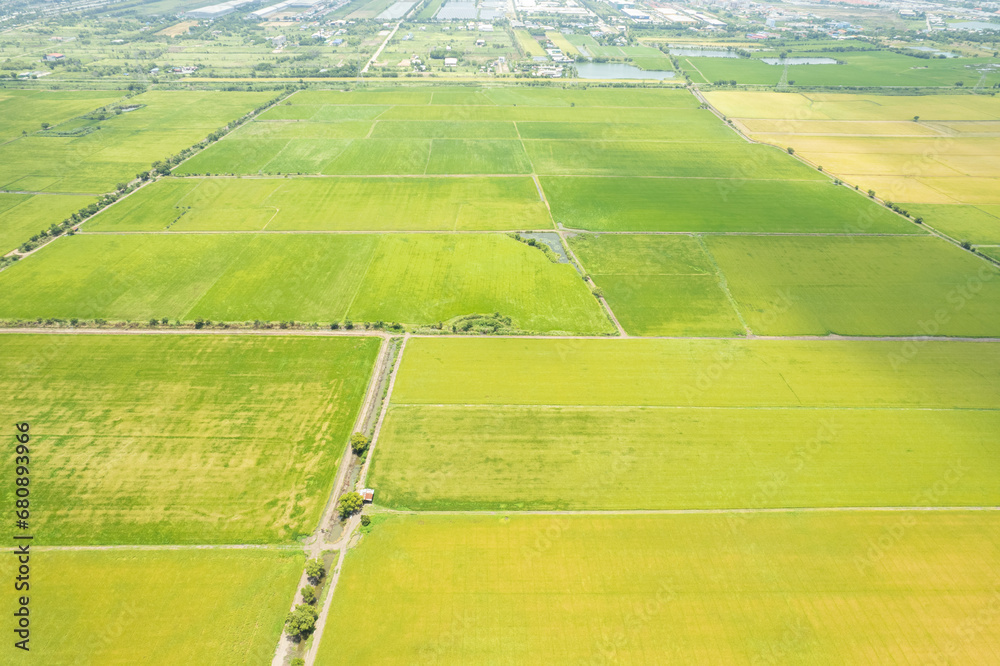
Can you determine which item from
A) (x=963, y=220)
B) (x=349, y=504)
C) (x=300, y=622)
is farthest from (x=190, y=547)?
(x=963, y=220)

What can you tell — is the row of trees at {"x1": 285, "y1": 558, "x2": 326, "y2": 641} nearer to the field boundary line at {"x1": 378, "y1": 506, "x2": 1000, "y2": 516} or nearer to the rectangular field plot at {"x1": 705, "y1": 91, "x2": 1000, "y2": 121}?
the field boundary line at {"x1": 378, "y1": 506, "x2": 1000, "y2": 516}

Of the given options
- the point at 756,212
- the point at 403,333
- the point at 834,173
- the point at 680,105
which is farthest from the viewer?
the point at 680,105

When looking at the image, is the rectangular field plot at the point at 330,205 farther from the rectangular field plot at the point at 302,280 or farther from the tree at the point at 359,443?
the tree at the point at 359,443

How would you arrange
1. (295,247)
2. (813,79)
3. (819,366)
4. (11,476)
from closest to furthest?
(11,476), (819,366), (295,247), (813,79)

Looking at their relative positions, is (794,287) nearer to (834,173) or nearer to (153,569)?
(834,173)

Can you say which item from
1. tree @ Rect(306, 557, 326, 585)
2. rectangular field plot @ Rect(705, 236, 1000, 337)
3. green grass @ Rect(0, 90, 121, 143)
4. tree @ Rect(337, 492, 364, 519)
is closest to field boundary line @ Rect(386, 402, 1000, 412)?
tree @ Rect(337, 492, 364, 519)

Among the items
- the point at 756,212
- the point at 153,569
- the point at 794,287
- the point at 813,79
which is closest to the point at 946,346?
the point at 794,287
